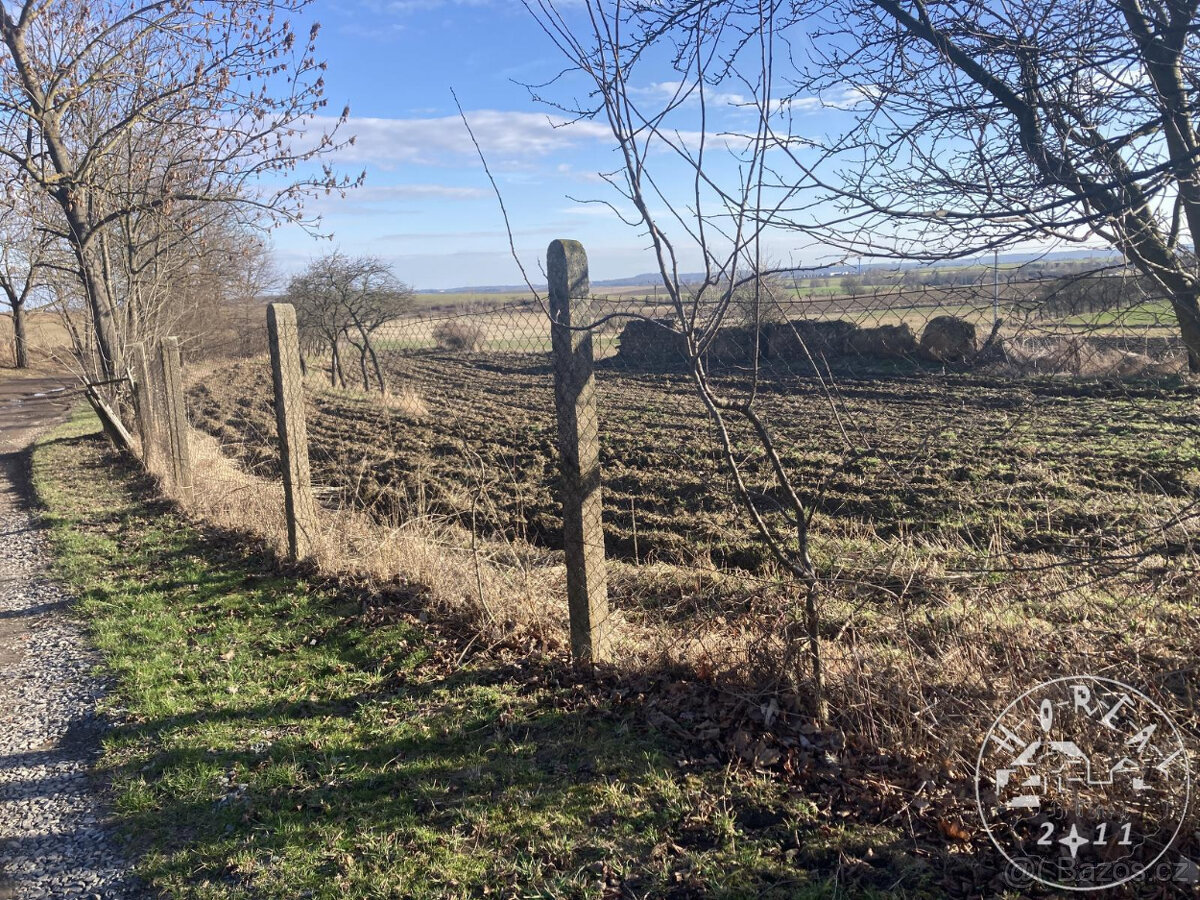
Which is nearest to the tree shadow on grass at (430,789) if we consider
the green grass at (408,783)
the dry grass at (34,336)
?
the green grass at (408,783)

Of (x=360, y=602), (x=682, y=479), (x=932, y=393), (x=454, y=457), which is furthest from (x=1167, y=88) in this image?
(x=932, y=393)

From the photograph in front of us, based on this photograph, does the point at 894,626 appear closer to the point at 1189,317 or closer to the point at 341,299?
the point at 1189,317

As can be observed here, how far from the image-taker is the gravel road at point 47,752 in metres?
2.95

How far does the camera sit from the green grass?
2.79 metres

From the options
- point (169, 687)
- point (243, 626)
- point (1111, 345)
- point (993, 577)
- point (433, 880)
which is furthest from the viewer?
point (243, 626)

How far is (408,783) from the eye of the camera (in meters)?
3.38

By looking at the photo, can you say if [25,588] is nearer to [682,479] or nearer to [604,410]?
[682,479]

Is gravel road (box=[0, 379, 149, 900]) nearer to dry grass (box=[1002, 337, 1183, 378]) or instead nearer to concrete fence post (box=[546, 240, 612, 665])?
concrete fence post (box=[546, 240, 612, 665])

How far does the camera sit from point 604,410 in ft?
52.1

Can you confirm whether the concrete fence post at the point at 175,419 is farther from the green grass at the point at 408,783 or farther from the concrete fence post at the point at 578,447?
the concrete fence post at the point at 578,447

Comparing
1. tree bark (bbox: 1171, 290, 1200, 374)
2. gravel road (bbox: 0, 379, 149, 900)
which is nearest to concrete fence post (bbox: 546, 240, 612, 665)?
gravel road (bbox: 0, 379, 149, 900)

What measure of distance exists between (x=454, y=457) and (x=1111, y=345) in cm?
925

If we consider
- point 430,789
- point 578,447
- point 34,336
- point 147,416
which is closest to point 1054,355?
point 578,447

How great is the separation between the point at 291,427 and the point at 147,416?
591cm
